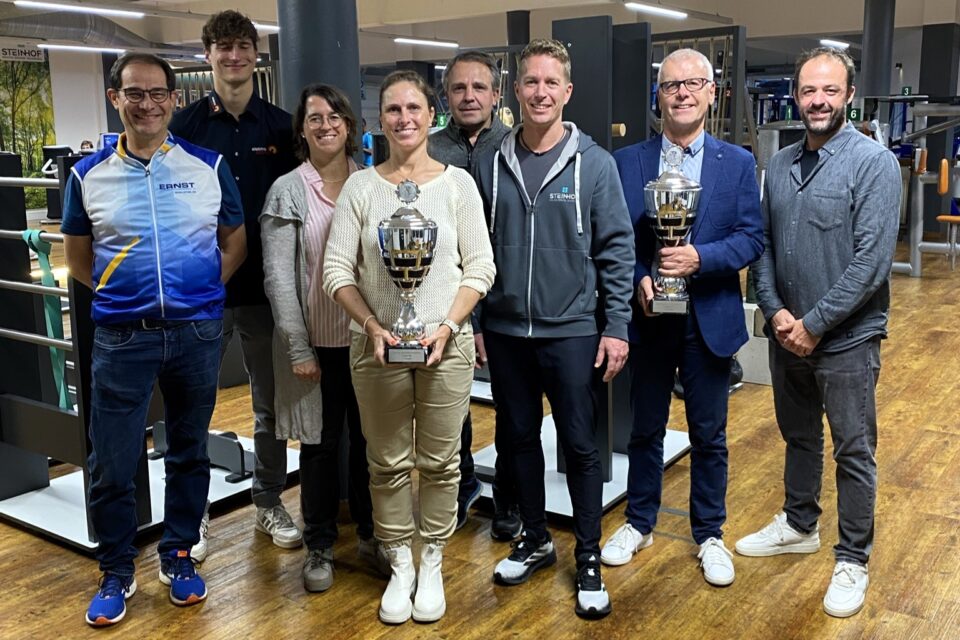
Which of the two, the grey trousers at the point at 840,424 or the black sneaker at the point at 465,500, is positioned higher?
the grey trousers at the point at 840,424

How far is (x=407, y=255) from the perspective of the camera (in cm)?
241

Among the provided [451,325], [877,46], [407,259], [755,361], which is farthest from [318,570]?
[877,46]

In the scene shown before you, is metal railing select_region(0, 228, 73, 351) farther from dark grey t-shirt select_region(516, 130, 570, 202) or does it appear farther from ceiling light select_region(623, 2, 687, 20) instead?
ceiling light select_region(623, 2, 687, 20)

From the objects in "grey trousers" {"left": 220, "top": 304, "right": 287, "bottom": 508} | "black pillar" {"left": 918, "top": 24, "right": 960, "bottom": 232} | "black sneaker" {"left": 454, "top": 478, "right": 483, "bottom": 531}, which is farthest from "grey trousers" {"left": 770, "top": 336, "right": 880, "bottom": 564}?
"black pillar" {"left": 918, "top": 24, "right": 960, "bottom": 232}

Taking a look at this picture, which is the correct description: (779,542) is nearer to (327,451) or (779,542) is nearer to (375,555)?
(375,555)

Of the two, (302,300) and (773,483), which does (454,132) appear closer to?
(302,300)

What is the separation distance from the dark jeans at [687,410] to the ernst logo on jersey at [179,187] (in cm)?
139

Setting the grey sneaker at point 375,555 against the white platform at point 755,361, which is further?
the white platform at point 755,361

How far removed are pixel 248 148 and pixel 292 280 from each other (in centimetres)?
51

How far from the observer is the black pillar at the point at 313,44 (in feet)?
11.6

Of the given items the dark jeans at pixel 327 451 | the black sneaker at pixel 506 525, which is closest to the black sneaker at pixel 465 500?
the black sneaker at pixel 506 525

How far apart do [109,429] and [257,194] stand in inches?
34.4

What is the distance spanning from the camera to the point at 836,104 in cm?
258

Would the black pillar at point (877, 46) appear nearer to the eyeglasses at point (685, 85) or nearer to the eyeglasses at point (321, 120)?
the eyeglasses at point (685, 85)
